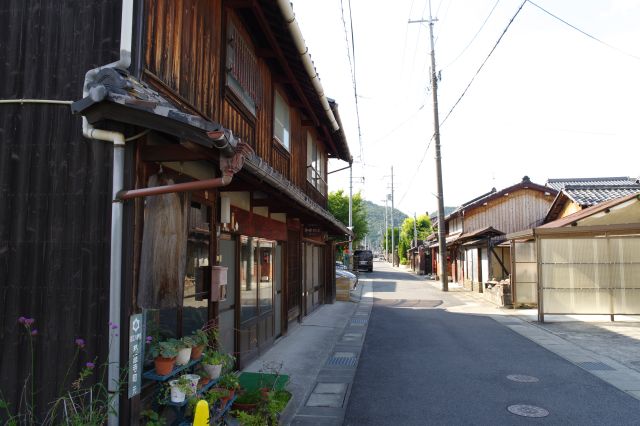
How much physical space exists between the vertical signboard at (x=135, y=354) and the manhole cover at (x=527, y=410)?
480 cm

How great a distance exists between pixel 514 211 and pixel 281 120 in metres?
22.4

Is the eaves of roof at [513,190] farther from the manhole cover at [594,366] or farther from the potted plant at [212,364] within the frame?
→ the potted plant at [212,364]

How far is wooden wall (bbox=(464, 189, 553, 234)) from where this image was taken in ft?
94.6

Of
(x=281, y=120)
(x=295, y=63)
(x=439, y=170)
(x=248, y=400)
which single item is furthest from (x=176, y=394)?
(x=439, y=170)

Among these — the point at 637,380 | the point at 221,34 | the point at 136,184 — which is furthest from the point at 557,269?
the point at 136,184

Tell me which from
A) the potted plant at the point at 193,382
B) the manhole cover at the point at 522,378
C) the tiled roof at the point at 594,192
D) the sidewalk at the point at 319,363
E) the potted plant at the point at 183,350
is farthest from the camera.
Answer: the tiled roof at the point at 594,192

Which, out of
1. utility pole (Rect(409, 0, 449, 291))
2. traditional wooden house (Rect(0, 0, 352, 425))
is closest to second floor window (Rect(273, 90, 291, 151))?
traditional wooden house (Rect(0, 0, 352, 425))

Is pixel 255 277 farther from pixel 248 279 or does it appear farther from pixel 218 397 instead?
pixel 218 397

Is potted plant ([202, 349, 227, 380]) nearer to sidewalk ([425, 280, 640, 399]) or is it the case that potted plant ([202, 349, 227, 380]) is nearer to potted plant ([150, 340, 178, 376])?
potted plant ([150, 340, 178, 376])

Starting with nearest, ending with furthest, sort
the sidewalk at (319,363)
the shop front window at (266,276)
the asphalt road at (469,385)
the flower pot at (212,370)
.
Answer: the flower pot at (212,370)
the asphalt road at (469,385)
the sidewalk at (319,363)
the shop front window at (266,276)

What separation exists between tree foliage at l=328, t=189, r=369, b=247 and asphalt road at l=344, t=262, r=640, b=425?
1189 inches

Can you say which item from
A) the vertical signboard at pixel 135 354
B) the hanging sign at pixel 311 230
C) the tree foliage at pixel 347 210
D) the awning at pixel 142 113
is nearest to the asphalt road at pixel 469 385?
the vertical signboard at pixel 135 354

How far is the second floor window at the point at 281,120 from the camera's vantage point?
33.3ft

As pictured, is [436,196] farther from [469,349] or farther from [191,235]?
[191,235]
